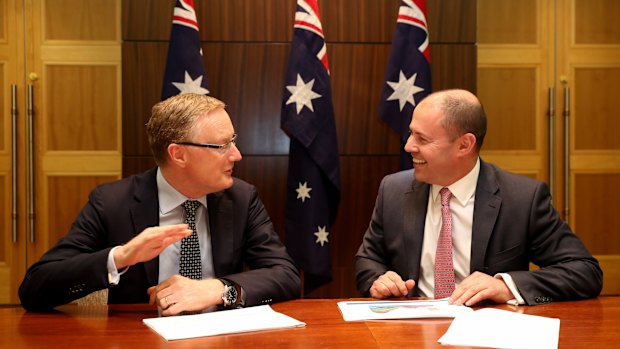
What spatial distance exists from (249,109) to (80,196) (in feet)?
5.97

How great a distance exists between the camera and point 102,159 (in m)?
5.62

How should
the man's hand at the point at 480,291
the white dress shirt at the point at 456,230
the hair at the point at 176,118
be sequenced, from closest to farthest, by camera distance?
the man's hand at the point at 480,291 → the hair at the point at 176,118 → the white dress shirt at the point at 456,230

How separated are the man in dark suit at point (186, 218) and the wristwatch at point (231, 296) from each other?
25 millimetres

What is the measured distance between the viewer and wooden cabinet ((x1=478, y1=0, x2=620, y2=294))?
589 cm

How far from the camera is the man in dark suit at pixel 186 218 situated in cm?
244

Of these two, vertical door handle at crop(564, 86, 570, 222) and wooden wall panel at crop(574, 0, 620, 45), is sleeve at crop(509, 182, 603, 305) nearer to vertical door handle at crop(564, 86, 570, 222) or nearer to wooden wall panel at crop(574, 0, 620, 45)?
vertical door handle at crop(564, 86, 570, 222)

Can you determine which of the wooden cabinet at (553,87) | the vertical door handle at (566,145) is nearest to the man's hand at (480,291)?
the wooden cabinet at (553,87)

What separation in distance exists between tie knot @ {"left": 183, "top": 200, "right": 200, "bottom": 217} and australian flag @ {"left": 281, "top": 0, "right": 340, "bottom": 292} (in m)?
1.81

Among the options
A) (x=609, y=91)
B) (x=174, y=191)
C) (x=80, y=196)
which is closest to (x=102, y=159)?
(x=80, y=196)

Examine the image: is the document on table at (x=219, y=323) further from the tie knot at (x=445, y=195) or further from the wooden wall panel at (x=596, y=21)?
the wooden wall panel at (x=596, y=21)

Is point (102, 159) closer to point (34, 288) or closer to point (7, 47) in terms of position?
point (7, 47)

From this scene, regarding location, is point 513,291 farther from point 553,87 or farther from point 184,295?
point 553,87

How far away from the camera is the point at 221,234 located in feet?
8.52

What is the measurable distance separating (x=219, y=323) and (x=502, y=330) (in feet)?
2.47
